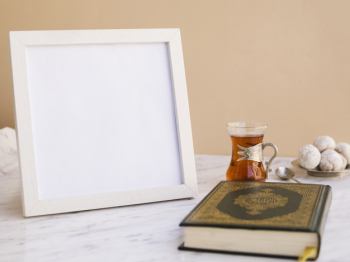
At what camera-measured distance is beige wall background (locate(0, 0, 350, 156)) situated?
4.74 feet

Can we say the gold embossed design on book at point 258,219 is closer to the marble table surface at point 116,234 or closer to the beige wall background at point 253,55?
the marble table surface at point 116,234

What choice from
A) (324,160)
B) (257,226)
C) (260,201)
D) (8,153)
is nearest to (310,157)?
(324,160)

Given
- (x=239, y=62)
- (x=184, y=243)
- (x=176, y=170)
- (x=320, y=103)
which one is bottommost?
(x=184, y=243)

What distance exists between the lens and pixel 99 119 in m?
0.97

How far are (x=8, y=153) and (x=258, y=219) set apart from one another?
96 centimetres

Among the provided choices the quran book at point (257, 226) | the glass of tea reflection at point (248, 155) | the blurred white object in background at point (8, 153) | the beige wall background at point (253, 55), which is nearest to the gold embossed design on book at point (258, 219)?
the quran book at point (257, 226)

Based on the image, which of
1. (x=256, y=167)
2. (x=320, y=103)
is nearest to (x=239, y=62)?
(x=320, y=103)

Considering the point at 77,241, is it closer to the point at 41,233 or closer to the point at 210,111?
the point at 41,233

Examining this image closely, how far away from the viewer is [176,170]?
1014 millimetres

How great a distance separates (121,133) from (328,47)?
0.81 meters

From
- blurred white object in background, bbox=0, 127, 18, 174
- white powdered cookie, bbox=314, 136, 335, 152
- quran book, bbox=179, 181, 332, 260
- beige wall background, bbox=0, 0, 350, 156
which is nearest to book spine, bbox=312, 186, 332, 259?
quran book, bbox=179, 181, 332, 260

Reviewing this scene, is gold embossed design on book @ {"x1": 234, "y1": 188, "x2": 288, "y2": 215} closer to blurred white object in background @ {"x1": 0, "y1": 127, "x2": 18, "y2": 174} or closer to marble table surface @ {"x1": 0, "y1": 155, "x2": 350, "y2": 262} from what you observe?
marble table surface @ {"x1": 0, "y1": 155, "x2": 350, "y2": 262}

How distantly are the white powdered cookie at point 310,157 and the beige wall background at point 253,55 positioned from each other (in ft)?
1.05

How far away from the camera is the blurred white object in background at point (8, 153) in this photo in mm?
1357
